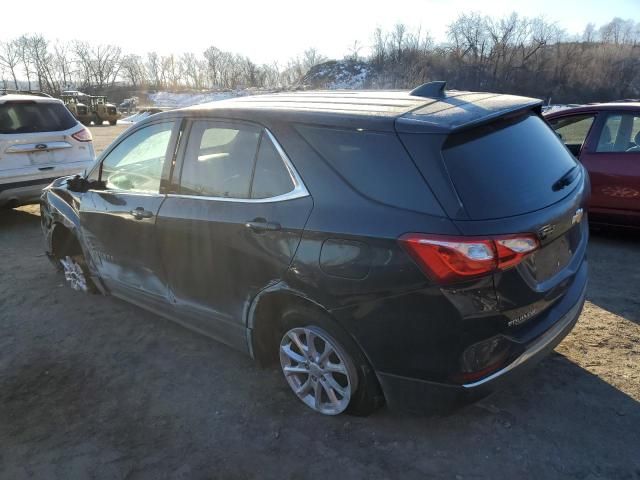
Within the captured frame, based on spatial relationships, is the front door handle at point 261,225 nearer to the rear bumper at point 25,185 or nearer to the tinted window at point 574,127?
the tinted window at point 574,127

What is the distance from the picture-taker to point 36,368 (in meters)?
3.48

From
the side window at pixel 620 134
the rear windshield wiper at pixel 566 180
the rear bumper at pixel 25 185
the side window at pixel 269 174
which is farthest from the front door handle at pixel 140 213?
the side window at pixel 620 134

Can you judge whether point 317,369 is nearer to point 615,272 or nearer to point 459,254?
point 459,254

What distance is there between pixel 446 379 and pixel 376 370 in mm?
348

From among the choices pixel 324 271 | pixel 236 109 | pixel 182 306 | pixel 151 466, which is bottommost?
pixel 151 466

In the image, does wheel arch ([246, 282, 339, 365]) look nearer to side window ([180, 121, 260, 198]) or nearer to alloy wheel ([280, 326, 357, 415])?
alloy wheel ([280, 326, 357, 415])

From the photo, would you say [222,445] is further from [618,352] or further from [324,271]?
[618,352]

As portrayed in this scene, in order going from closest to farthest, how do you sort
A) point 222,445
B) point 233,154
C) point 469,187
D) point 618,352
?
1. point 469,187
2. point 222,445
3. point 233,154
4. point 618,352

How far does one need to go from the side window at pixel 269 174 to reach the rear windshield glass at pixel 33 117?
5572 millimetres

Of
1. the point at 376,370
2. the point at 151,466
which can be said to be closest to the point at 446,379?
the point at 376,370

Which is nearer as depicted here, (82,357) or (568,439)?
(568,439)

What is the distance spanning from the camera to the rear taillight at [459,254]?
2.03 metres

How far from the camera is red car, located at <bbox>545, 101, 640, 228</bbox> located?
16.6 feet

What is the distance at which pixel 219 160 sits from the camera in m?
3.02
